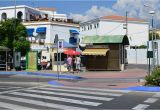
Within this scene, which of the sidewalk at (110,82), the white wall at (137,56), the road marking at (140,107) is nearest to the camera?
the road marking at (140,107)

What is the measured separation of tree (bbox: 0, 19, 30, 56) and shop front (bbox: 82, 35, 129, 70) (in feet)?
32.5

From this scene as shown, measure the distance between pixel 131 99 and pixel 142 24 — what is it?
71.9m

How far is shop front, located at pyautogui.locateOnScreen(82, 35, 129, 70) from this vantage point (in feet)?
133

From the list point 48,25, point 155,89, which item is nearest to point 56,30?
point 48,25

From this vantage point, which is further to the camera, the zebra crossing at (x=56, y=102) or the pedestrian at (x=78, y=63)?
the pedestrian at (x=78, y=63)

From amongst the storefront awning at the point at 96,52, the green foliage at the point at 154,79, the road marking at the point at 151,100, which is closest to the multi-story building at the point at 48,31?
the storefront awning at the point at 96,52

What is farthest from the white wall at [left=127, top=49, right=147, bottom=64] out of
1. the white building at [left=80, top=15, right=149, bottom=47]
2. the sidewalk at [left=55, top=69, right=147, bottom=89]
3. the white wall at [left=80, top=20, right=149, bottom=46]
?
the sidewalk at [left=55, top=69, right=147, bottom=89]

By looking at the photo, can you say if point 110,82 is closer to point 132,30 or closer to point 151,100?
point 151,100

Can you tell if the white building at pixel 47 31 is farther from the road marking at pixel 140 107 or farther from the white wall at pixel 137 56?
the road marking at pixel 140 107

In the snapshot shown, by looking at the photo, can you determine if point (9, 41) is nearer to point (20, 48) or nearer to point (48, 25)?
point (20, 48)

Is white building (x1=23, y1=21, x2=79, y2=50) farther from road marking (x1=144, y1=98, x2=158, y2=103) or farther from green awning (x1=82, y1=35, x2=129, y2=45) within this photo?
road marking (x1=144, y1=98, x2=158, y2=103)

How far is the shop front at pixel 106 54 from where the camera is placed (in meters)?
40.7

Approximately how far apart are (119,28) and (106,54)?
45.5 meters

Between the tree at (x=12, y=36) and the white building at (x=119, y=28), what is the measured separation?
34309 mm
